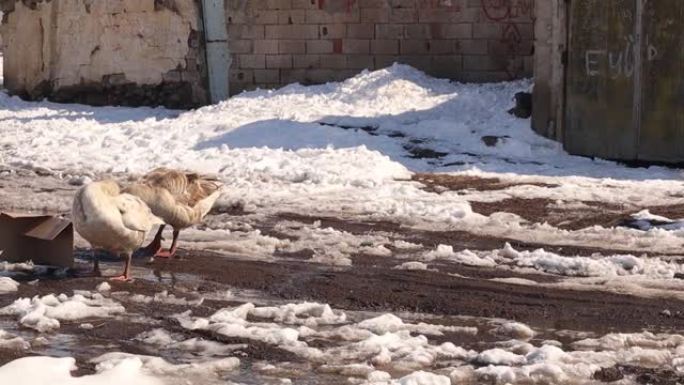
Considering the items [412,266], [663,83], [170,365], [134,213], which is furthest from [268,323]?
[663,83]

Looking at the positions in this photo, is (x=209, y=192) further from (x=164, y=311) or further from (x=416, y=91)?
(x=416, y=91)

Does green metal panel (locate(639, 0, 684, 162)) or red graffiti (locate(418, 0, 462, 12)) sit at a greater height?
red graffiti (locate(418, 0, 462, 12))

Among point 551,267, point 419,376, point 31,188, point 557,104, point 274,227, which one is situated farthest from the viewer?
point 557,104

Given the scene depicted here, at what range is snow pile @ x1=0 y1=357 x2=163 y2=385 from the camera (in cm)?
648

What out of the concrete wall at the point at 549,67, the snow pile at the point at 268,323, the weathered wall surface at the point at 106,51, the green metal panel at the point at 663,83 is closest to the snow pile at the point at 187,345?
the snow pile at the point at 268,323

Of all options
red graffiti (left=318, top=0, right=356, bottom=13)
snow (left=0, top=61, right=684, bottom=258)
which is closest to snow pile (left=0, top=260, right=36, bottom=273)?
snow (left=0, top=61, right=684, bottom=258)

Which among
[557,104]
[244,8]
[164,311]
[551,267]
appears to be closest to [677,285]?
[551,267]

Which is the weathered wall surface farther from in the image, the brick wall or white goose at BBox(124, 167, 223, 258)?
white goose at BBox(124, 167, 223, 258)

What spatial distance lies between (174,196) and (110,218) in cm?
110

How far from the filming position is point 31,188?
1455 centimetres

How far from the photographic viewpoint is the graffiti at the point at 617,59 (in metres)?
14.9

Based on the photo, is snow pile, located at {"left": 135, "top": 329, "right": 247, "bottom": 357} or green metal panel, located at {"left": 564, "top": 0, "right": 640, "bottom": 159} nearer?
snow pile, located at {"left": 135, "top": 329, "right": 247, "bottom": 357}

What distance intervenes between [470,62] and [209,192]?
393 inches

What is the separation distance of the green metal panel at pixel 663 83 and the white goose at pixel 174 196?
6574 millimetres
